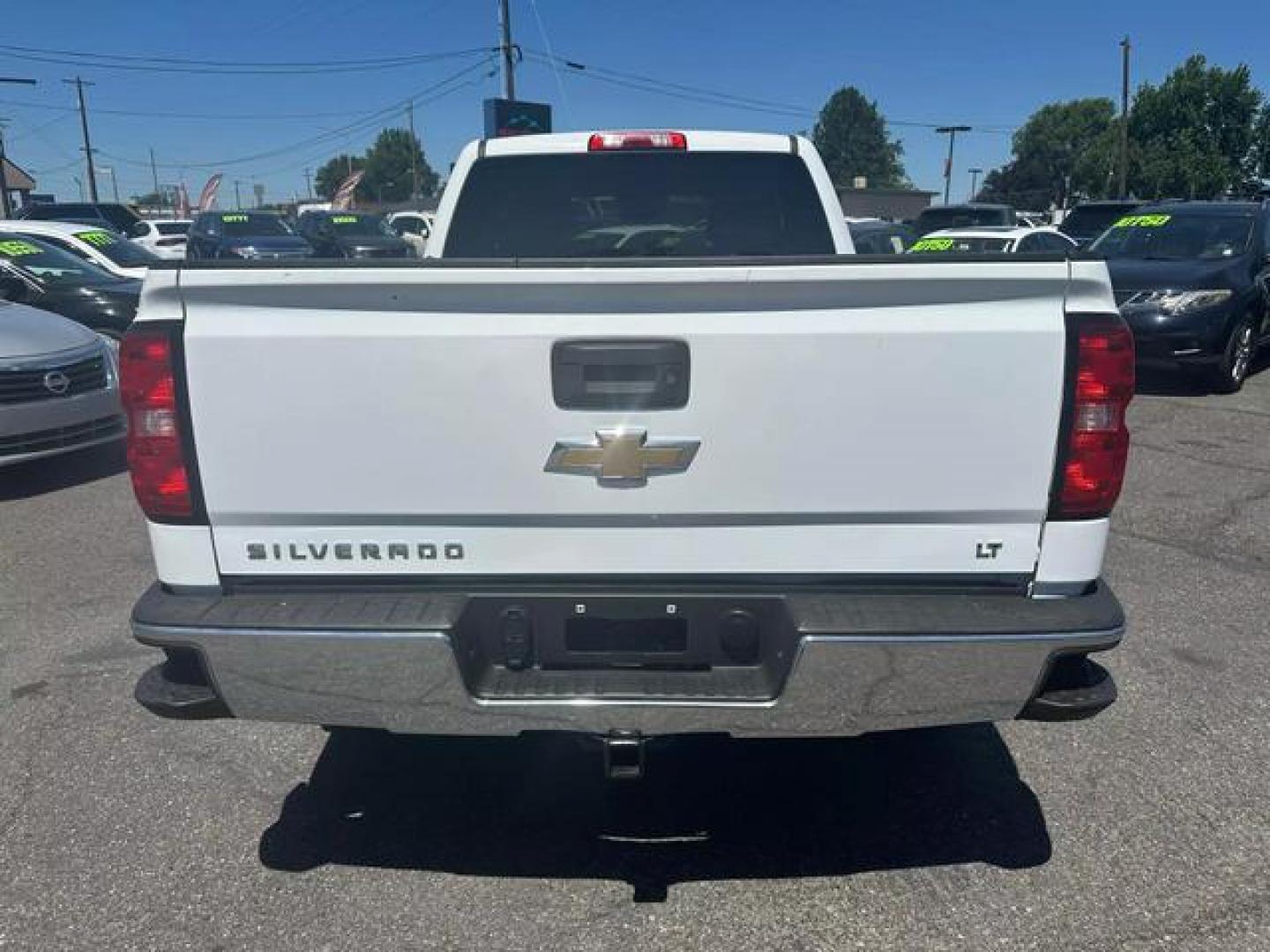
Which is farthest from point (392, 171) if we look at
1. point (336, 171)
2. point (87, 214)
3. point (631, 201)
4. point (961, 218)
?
point (631, 201)

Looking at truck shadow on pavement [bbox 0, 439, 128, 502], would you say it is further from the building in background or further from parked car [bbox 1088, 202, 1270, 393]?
the building in background

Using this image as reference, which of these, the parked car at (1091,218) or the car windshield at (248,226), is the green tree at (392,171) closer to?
the car windshield at (248,226)

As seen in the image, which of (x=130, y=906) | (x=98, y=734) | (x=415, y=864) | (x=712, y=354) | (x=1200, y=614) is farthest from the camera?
(x=1200, y=614)

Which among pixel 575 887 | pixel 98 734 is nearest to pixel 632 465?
pixel 575 887

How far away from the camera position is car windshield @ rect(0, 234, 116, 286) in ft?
31.4

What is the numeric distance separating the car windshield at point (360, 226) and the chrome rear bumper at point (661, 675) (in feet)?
78.8

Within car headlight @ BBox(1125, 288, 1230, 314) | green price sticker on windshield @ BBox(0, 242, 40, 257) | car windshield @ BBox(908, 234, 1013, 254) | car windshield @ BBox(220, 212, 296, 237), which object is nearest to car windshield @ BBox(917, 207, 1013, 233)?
car windshield @ BBox(908, 234, 1013, 254)

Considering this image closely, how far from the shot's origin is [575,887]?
107 inches

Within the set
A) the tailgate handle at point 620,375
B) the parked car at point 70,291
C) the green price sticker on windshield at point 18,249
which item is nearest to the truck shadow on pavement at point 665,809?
the tailgate handle at point 620,375

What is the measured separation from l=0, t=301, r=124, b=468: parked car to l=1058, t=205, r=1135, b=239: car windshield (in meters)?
20.3

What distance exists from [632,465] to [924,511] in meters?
0.70

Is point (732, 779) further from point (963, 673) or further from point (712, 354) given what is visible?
point (712, 354)

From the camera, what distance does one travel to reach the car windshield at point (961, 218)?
23.8 meters

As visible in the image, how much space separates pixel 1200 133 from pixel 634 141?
81.8 metres
